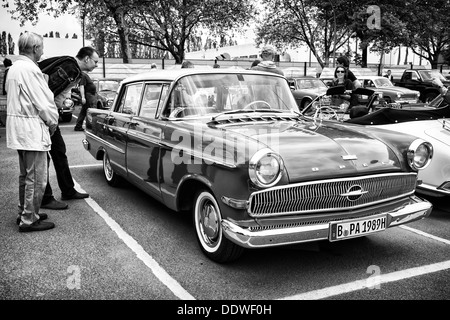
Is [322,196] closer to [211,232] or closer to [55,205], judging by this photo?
[211,232]

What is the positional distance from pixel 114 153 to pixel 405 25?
2858 centimetres

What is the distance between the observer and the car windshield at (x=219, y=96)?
4262 mm

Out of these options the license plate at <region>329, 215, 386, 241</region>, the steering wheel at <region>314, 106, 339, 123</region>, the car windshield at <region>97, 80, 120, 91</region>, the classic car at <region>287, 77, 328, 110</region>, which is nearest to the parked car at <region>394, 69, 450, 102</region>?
the classic car at <region>287, 77, 328, 110</region>

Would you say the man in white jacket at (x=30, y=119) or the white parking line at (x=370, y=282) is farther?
the man in white jacket at (x=30, y=119)

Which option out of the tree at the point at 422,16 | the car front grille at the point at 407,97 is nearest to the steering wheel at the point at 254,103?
the car front grille at the point at 407,97

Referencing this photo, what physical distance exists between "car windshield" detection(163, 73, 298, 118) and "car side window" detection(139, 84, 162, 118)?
0.29 metres

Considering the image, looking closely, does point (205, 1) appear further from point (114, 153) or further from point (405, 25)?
point (114, 153)

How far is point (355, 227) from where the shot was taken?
3.31 m

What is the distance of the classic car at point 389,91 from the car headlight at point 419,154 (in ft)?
40.4

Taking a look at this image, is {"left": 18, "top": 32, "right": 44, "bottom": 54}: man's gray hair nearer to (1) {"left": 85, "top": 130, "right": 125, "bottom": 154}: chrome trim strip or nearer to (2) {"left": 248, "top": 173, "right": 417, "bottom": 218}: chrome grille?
(1) {"left": 85, "top": 130, "right": 125, "bottom": 154}: chrome trim strip

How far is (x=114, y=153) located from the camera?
18.1ft

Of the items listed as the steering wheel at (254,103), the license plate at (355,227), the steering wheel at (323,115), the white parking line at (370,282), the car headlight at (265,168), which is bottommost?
the white parking line at (370,282)

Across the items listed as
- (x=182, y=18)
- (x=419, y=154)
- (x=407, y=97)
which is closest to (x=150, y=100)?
(x=419, y=154)

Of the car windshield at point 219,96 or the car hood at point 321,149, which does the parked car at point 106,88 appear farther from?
the car hood at point 321,149
